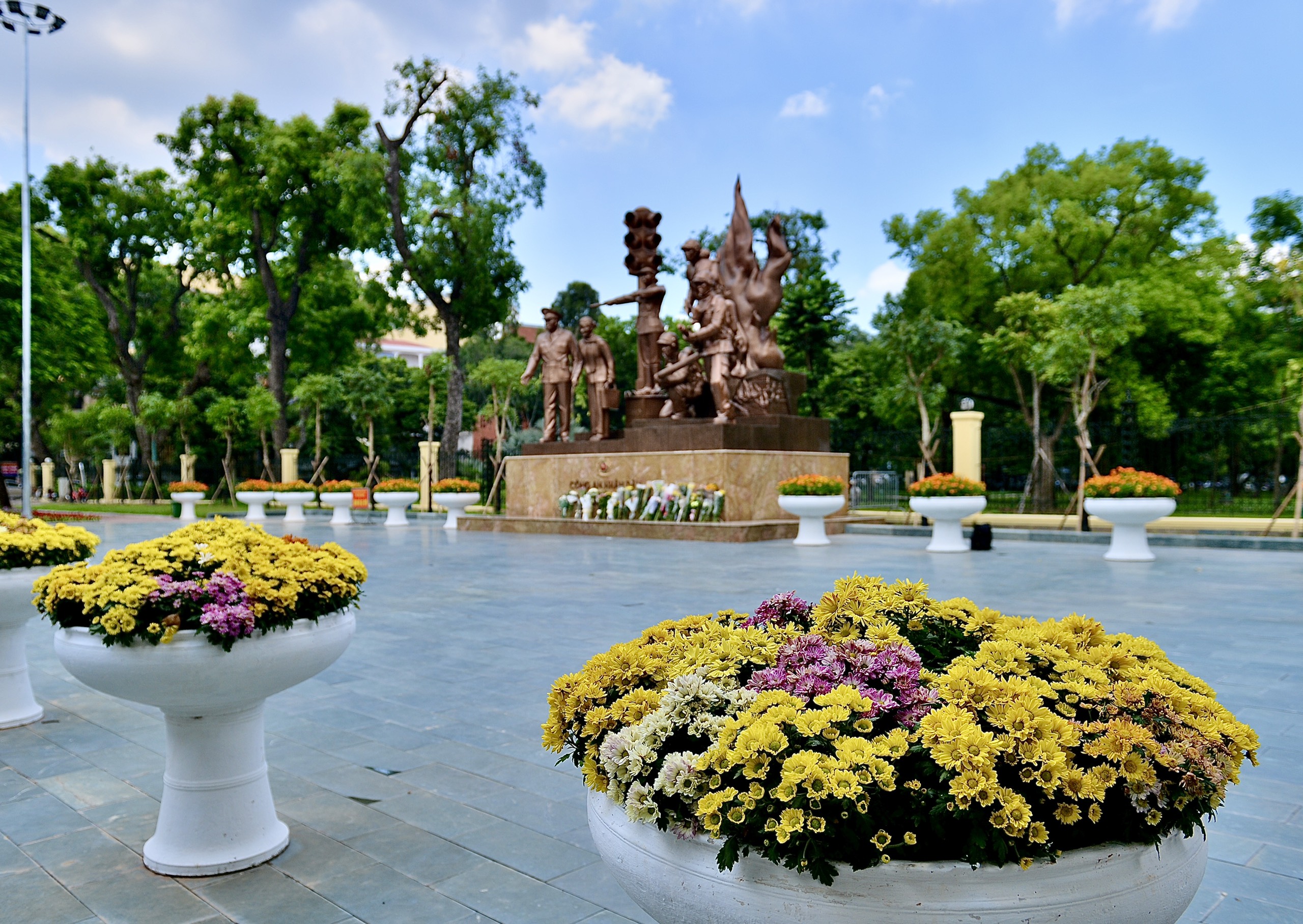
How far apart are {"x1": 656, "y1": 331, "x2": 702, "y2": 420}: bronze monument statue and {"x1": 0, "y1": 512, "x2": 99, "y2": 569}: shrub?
44.5 ft

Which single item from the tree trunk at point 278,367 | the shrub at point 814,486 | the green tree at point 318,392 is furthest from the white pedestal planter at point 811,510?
the tree trunk at point 278,367

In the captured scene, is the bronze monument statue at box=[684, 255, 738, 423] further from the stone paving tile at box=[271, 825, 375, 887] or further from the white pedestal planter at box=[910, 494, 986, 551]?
the stone paving tile at box=[271, 825, 375, 887]

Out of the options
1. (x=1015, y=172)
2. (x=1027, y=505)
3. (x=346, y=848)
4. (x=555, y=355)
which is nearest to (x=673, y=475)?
(x=555, y=355)

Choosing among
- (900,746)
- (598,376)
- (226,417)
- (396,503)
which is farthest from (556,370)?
(226,417)

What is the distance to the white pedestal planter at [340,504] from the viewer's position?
22.3 m

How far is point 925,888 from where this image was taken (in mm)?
1483

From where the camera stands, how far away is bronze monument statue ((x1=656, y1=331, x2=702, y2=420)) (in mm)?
17922

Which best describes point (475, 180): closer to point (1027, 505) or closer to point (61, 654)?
point (1027, 505)

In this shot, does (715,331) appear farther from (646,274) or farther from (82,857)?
(82,857)

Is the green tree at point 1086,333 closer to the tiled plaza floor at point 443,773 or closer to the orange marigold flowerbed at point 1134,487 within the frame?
the orange marigold flowerbed at point 1134,487

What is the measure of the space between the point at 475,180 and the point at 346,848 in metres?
29.3

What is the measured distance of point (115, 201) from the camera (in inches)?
1417

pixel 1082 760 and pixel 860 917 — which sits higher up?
pixel 1082 760

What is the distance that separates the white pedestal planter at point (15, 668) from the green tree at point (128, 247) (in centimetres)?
3596
